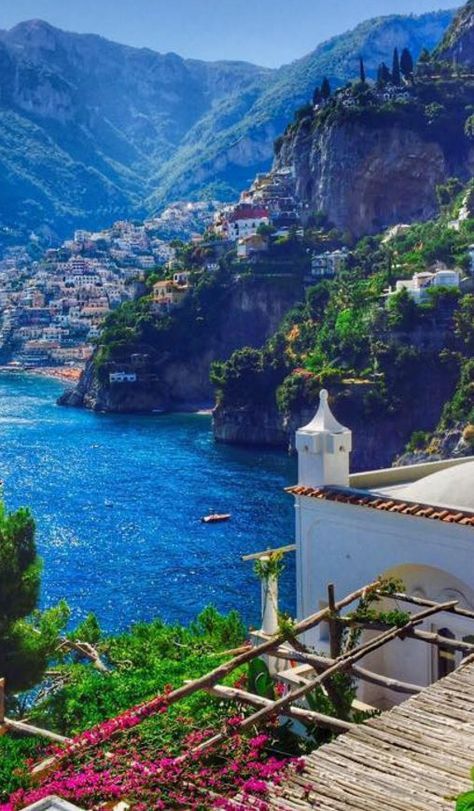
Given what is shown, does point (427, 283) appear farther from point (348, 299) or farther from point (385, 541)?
point (385, 541)

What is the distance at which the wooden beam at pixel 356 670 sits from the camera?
12.4 m

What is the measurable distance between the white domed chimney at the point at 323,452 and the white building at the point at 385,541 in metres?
0.02

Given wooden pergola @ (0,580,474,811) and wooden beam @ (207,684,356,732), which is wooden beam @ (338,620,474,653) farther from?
wooden beam @ (207,684,356,732)

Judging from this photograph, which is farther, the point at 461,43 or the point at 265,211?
the point at 461,43

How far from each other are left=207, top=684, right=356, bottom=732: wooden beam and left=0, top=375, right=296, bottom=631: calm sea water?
30857 mm

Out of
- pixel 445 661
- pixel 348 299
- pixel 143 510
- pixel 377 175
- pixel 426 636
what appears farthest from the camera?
pixel 377 175

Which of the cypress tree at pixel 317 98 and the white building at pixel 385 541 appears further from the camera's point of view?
the cypress tree at pixel 317 98

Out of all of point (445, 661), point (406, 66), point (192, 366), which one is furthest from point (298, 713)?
point (406, 66)

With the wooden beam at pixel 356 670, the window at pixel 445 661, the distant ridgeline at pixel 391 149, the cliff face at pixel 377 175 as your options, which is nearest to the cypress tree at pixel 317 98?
the distant ridgeline at pixel 391 149

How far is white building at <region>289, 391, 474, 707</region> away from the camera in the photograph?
54.6ft

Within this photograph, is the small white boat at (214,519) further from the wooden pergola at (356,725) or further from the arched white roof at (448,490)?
the wooden pergola at (356,725)

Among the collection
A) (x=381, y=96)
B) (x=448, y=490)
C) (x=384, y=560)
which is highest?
(x=381, y=96)

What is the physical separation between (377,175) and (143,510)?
79258 mm

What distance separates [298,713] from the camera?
1178cm
